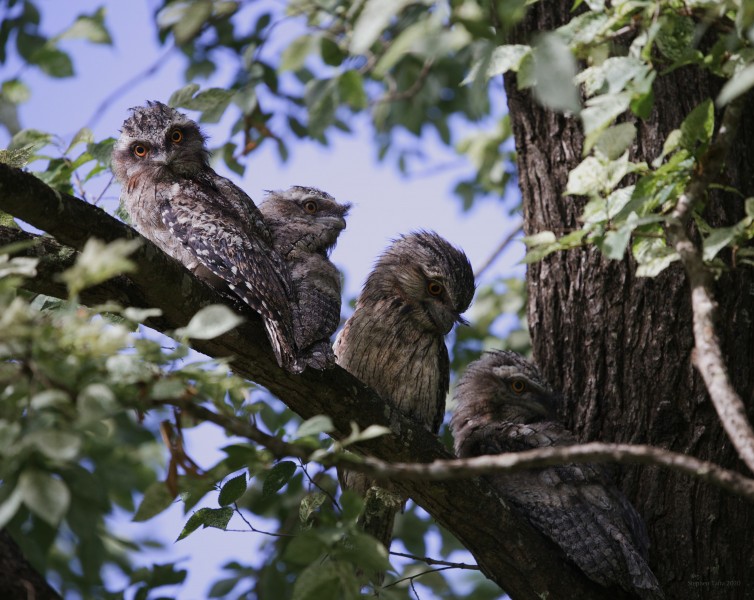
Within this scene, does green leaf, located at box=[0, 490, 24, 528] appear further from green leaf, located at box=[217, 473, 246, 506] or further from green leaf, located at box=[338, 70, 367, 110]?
green leaf, located at box=[338, 70, 367, 110]

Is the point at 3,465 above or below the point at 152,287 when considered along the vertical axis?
below

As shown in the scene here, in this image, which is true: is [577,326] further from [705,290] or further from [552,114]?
[705,290]

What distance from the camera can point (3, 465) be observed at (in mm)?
1475

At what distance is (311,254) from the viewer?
3398 mm

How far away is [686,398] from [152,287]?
184cm

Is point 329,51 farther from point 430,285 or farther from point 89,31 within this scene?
point 430,285

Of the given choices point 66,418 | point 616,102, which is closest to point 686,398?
point 616,102

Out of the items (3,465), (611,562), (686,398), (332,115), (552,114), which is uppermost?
(552,114)

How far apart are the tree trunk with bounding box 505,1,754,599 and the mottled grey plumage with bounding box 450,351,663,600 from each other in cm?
10

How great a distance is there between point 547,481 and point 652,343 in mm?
638

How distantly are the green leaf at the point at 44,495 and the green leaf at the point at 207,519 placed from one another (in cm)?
94

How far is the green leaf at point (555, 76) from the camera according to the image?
1.47 metres

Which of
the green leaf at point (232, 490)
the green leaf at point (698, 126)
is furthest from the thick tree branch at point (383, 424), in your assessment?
the green leaf at point (698, 126)

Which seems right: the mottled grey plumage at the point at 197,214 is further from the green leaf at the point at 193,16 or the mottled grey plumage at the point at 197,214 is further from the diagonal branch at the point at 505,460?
the green leaf at the point at 193,16
